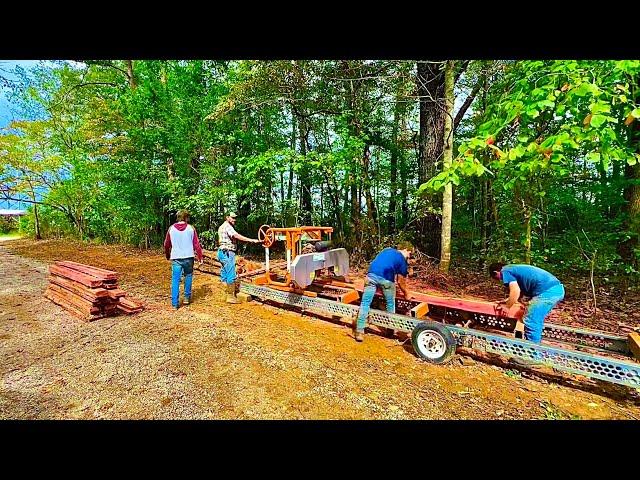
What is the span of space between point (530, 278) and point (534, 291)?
17 centimetres

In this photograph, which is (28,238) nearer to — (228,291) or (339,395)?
(228,291)

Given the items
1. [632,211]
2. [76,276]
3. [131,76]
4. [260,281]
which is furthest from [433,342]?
[131,76]

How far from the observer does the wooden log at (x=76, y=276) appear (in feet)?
18.7

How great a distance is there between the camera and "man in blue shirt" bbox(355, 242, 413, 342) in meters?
4.74

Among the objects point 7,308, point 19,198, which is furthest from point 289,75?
point 19,198

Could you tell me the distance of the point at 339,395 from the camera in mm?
3375

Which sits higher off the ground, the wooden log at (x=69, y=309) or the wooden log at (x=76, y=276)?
the wooden log at (x=76, y=276)

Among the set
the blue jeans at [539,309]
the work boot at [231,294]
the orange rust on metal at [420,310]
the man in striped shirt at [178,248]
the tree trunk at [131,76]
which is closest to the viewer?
the blue jeans at [539,309]

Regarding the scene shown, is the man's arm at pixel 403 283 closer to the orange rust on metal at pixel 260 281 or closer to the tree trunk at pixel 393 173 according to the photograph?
the orange rust on metal at pixel 260 281

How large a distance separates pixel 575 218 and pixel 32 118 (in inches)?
954

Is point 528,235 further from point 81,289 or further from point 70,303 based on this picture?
point 70,303

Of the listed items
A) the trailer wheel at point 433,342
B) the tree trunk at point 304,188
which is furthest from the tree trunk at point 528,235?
the tree trunk at point 304,188

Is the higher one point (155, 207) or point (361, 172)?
point (361, 172)
